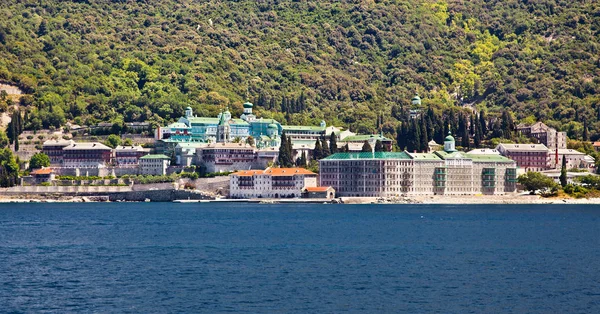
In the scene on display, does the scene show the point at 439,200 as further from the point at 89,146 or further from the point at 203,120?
the point at 89,146

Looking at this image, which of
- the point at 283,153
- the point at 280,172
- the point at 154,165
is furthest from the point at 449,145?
the point at 154,165

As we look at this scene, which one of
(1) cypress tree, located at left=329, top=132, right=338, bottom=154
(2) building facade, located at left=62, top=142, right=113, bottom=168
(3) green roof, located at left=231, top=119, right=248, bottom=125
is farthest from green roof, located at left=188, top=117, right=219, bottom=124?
(1) cypress tree, located at left=329, top=132, right=338, bottom=154

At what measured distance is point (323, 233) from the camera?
80.6 meters

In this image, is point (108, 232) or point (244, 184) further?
point (244, 184)

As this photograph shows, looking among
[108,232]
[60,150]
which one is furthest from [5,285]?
[60,150]

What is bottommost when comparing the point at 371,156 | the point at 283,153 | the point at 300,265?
the point at 300,265

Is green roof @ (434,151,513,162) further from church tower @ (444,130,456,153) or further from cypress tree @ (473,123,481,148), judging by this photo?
cypress tree @ (473,123,481,148)

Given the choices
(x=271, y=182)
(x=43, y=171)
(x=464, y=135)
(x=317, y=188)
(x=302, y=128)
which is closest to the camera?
(x=317, y=188)

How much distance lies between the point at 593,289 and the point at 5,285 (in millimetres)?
24306

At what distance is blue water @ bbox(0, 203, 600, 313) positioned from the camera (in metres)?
47.5

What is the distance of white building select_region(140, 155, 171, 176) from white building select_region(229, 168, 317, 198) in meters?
9.72

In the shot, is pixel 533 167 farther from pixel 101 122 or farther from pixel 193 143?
pixel 101 122

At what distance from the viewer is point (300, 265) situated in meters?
59.1

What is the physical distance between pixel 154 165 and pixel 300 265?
281ft
